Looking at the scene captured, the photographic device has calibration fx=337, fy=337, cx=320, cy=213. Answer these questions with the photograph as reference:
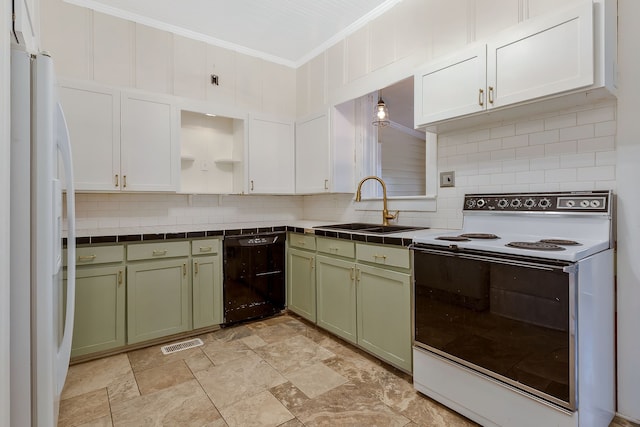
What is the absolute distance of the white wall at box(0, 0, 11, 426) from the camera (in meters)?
0.90

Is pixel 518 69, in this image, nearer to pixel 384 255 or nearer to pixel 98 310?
pixel 384 255

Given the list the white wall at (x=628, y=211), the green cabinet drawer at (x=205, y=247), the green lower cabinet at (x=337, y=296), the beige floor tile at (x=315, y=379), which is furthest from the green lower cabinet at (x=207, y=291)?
the white wall at (x=628, y=211)

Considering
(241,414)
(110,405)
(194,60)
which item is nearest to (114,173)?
(194,60)

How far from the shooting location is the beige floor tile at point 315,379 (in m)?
2.02

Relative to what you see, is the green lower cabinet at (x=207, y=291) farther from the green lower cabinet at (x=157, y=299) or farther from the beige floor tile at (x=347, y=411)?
the beige floor tile at (x=347, y=411)

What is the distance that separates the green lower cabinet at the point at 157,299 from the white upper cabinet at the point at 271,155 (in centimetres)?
114

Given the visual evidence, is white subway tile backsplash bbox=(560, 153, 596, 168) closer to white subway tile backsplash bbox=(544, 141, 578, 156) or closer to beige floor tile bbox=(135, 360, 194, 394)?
white subway tile backsplash bbox=(544, 141, 578, 156)

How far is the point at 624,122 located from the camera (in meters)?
1.69

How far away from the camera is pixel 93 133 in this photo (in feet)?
8.56

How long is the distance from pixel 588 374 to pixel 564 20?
5.31 ft

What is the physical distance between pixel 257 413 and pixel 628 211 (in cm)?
217

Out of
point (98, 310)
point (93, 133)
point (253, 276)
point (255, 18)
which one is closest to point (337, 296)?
point (253, 276)

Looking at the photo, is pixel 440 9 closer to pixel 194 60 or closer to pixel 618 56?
pixel 618 56

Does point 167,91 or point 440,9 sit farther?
point 167,91
